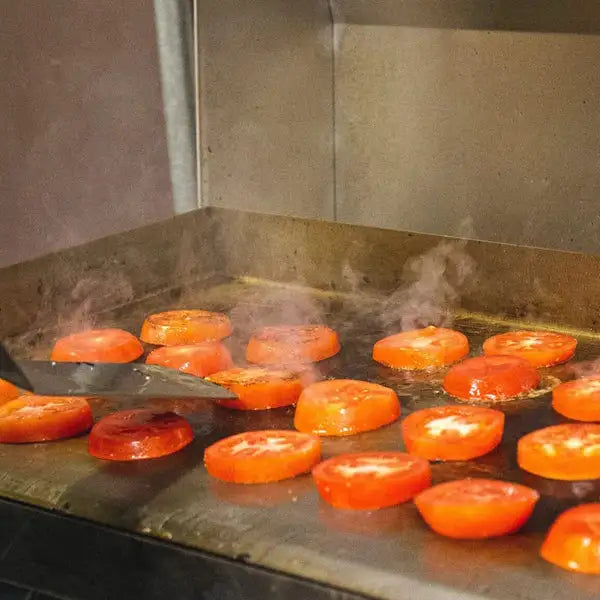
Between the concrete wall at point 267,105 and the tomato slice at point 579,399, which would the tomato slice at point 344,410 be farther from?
the concrete wall at point 267,105

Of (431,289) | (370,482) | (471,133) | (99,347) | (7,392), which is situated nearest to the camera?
(370,482)

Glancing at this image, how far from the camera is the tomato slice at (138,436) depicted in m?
1.92

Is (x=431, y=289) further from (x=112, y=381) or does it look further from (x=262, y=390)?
(x=112, y=381)

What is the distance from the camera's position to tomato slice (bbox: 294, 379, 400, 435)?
200cm

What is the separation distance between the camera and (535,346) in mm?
2314

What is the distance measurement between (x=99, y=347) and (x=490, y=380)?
0.76 metres

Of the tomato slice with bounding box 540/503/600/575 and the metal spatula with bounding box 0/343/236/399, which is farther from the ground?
the metal spatula with bounding box 0/343/236/399

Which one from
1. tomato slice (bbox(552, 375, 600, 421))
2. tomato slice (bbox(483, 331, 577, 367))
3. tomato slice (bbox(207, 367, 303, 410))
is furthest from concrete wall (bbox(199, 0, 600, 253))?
tomato slice (bbox(207, 367, 303, 410))

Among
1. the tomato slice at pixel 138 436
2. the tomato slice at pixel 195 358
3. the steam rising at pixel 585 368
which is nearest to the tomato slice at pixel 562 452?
the steam rising at pixel 585 368

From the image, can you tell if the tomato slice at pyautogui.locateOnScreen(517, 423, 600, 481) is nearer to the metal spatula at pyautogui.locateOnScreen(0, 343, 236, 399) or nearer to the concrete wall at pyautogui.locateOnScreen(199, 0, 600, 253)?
the metal spatula at pyautogui.locateOnScreen(0, 343, 236, 399)

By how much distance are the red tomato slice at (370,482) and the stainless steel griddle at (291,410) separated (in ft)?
0.07

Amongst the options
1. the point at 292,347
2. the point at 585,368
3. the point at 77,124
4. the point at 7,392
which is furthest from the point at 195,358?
the point at 77,124

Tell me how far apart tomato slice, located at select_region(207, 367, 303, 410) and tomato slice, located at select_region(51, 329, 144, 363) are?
1.02 feet

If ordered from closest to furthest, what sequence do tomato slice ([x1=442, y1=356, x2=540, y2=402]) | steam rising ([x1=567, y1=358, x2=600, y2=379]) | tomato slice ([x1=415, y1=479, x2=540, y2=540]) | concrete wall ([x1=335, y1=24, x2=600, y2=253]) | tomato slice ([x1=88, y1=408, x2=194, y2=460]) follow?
1. tomato slice ([x1=415, y1=479, x2=540, y2=540])
2. tomato slice ([x1=88, y1=408, x2=194, y2=460])
3. tomato slice ([x1=442, y1=356, x2=540, y2=402])
4. steam rising ([x1=567, y1=358, x2=600, y2=379])
5. concrete wall ([x1=335, y1=24, x2=600, y2=253])
